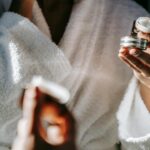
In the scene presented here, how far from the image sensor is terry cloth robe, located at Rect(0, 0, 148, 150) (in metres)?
1.02

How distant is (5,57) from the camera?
103 cm

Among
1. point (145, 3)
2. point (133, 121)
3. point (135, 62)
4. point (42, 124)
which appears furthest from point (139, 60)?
point (145, 3)

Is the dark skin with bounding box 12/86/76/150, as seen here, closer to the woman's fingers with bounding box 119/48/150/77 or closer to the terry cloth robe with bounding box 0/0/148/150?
the terry cloth robe with bounding box 0/0/148/150

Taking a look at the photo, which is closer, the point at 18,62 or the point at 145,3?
the point at 18,62

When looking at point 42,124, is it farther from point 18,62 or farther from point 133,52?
point 133,52

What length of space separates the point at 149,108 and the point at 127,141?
4.1 inches

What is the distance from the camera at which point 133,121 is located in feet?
3.42

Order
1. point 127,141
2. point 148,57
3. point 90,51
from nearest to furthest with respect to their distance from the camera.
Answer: point 148,57
point 127,141
point 90,51

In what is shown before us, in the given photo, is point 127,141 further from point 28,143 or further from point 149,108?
point 28,143

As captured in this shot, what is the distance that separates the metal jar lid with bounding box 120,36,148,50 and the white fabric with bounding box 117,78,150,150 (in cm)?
21

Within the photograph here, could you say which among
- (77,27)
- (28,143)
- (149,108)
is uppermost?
(77,27)

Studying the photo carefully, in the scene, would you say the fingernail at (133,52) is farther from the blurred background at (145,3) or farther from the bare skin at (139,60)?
the blurred background at (145,3)

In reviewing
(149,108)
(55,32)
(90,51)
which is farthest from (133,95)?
(55,32)

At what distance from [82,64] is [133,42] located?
0.91 feet
